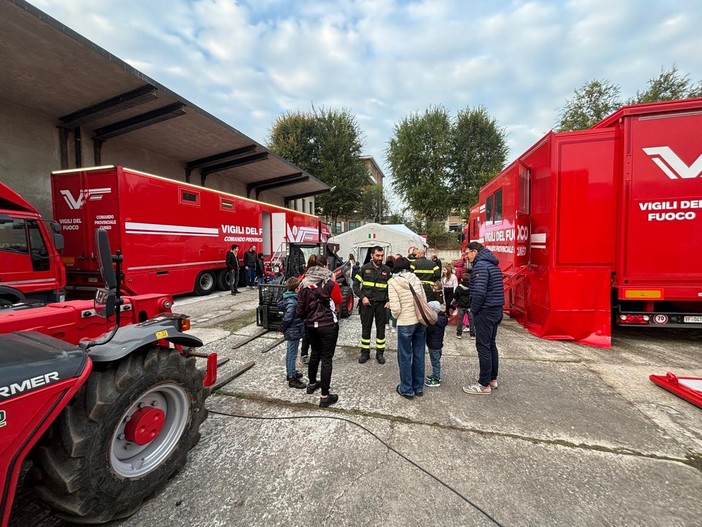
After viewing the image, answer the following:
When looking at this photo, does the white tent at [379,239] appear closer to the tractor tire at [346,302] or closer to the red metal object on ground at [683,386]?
the tractor tire at [346,302]

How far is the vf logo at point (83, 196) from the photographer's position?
7715 mm

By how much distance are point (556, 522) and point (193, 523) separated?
2.39m

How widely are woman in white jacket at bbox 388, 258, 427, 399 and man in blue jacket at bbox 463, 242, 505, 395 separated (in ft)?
2.05

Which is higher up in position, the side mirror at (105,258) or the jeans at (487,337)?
the side mirror at (105,258)

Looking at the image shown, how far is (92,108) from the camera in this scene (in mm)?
9938

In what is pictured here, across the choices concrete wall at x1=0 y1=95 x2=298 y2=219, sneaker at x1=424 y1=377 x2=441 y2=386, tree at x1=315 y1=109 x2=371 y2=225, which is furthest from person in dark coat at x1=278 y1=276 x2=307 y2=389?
tree at x1=315 y1=109 x2=371 y2=225

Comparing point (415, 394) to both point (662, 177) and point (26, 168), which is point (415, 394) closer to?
point (662, 177)

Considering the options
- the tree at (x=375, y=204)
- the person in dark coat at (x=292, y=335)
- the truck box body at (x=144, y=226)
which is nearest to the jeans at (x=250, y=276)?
the truck box body at (x=144, y=226)

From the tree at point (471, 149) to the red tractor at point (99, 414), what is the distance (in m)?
29.6

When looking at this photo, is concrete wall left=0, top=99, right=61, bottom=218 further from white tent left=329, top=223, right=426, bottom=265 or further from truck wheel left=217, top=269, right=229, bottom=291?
white tent left=329, top=223, right=426, bottom=265

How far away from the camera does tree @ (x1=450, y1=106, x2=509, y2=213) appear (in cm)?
2908

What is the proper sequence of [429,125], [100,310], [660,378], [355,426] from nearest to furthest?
[100,310] → [355,426] → [660,378] → [429,125]

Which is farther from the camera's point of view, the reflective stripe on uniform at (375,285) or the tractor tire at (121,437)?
the reflective stripe on uniform at (375,285)

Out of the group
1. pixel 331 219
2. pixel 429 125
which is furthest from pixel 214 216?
pixel 429 125
